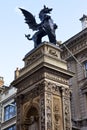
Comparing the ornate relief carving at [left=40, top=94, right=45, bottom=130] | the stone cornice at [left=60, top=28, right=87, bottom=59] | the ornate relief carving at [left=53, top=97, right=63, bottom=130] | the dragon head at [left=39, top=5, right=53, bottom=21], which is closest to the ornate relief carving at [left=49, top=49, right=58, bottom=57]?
the dragon head at [left=39, top=5, right=53, bottom=21]

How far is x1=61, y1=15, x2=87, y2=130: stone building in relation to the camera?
28.7 m

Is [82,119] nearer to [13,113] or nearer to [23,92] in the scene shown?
[13,113]

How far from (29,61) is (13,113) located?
21.4 m

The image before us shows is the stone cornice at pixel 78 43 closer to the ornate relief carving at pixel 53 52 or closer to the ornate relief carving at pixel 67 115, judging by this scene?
the ornate relief carving at pixel 53 52

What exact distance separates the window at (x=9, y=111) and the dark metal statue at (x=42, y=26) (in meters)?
20.5

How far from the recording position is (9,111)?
125ft

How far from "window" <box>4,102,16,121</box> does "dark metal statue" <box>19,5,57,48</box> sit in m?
20.5

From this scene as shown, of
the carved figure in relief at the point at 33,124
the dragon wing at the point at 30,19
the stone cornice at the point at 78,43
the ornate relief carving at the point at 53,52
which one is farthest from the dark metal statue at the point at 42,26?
the stone cornice at the point at 78,43

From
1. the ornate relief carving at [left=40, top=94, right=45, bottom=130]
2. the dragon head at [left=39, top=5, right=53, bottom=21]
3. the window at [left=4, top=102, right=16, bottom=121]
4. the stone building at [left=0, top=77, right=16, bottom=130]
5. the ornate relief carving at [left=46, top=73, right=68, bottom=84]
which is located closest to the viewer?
the ornate relief carving at [left=40, top=94, right=45, bottom=130]

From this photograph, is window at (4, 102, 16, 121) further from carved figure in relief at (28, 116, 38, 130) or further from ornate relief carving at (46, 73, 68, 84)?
ornate relief carving at (46, 73, 68, 84)

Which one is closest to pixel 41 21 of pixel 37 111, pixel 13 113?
pixel 37 111

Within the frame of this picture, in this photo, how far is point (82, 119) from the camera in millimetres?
28422

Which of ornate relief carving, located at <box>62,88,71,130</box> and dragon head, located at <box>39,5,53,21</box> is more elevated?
dragon head, located at <box>39,5,53,21</box>

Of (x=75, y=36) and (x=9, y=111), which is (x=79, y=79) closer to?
(x=75, y=36)
